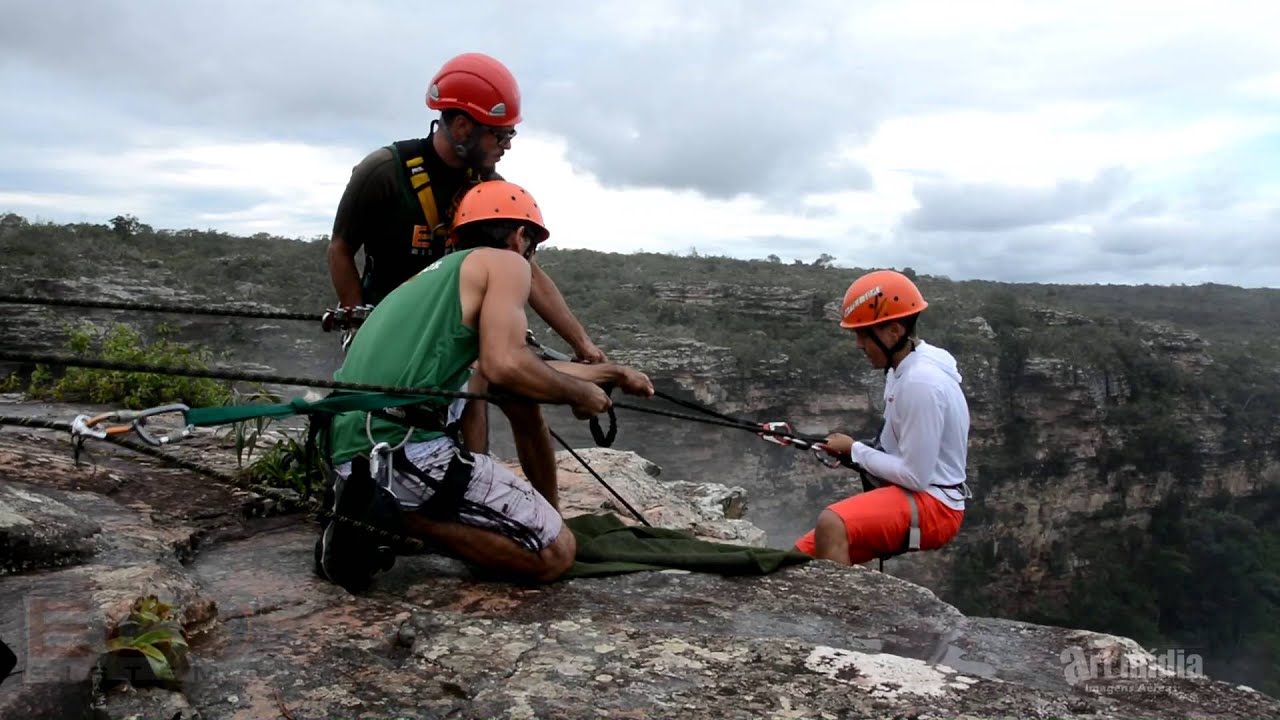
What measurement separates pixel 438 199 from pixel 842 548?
245 centimetres

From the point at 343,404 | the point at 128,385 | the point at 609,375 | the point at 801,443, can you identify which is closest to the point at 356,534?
the point at 343,404

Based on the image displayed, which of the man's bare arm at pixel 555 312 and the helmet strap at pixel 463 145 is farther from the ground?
the helmet strap at pixel 463 145

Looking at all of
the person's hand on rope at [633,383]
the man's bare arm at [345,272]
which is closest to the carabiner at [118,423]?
the person's hand on rope at [633,383]

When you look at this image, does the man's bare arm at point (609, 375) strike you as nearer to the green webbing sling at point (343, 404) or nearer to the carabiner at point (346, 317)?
the green webbing sling at point (343, 404)

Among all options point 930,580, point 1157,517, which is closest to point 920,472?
point 930,580

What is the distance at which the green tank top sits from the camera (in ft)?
11.2

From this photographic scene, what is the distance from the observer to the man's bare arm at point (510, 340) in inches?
130

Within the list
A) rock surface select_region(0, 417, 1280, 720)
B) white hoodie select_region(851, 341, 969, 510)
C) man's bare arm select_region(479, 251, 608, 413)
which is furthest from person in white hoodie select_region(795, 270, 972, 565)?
man's bare arm select_region(479, 251, 608, 413)

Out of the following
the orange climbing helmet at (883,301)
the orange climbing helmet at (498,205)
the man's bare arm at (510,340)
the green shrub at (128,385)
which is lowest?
the green shrub at (128,385)

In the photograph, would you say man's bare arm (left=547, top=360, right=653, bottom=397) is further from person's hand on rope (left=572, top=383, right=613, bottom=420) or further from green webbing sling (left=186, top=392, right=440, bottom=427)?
green webbing sling (left=186, top=392, right=440, bottom=427)

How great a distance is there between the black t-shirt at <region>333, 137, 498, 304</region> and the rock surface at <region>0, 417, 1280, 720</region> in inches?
53.9

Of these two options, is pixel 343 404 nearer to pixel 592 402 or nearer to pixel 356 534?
pixel 356 534

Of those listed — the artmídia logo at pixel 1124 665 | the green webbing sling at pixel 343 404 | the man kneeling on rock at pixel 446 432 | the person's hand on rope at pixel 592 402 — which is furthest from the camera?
the person's hand on rope at pixel 592 402

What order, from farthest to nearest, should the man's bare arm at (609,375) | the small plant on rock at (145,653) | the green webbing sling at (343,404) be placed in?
the man's bare arm at (609,375), the green webbing sling at (343,404), the small plant on rock at (145,653)
